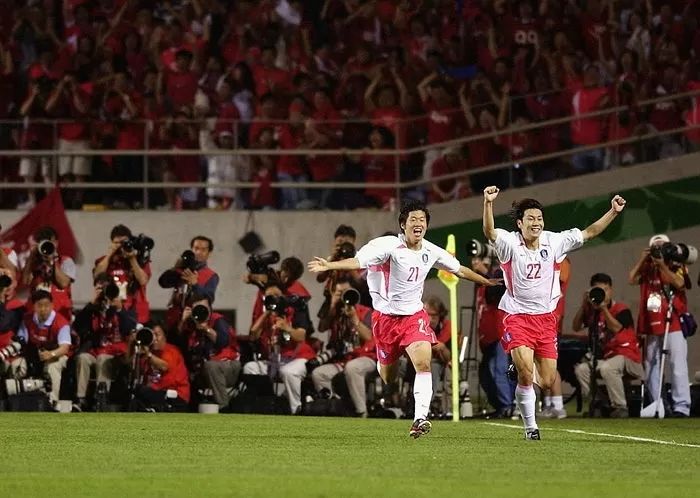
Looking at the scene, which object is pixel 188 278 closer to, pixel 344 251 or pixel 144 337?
pixel 144 337

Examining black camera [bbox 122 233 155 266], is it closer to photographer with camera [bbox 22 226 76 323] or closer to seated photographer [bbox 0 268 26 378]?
photographer with camera [bbox 22 226 76 323]

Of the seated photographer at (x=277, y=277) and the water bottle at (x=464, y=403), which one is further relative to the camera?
the seated photographer at (x=277, y=277)

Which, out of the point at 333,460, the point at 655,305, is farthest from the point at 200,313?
the point at 333,460

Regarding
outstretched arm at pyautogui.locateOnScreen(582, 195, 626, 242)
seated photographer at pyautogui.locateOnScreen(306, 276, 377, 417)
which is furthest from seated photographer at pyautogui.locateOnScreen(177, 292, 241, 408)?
outstretched arm at pyautogui.locateOnScreen(582, 195, 626, 242)

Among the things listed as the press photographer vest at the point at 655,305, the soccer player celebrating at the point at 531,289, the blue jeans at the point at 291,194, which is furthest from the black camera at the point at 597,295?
the blue jeans at the point at 291,194

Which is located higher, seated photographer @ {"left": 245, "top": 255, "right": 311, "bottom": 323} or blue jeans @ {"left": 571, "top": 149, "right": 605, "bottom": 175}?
blue jeans @ {"left": 571, "top": 149, "right": 605, "bottom": 175}

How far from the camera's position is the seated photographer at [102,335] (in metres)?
20.9

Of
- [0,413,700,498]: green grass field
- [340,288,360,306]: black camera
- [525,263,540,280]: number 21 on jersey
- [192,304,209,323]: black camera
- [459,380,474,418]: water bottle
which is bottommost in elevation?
[0,413,700,498]: green grass field

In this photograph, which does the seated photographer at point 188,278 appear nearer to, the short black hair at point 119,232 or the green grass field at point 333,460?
the short black hair at point 119,232

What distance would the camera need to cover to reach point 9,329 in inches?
823

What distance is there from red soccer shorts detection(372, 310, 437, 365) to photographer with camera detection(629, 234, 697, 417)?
557cm

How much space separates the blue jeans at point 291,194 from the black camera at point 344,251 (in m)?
3.84

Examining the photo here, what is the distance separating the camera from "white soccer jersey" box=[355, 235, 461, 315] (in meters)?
15.4

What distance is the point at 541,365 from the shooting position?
15.0 metres
